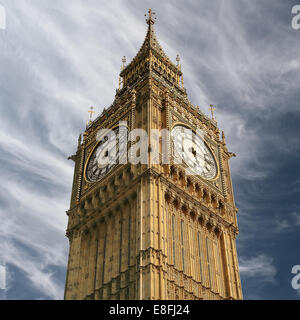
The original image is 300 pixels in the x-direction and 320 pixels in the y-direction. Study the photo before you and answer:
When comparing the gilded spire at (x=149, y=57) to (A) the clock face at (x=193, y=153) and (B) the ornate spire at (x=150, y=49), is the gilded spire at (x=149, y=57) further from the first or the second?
(A) the clock face at (x=193, y=153)

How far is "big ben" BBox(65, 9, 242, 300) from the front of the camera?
4441 centimetres

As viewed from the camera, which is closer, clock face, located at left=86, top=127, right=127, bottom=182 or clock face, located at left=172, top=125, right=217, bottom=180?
clock face, located at left=172, top=125, right=217, bottom=180

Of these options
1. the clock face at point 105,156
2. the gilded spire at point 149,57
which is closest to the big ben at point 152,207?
the clock face at point 105,156

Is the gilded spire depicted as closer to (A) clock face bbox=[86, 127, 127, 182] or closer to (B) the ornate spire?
(B) the ornate spire

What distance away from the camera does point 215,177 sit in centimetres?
5603

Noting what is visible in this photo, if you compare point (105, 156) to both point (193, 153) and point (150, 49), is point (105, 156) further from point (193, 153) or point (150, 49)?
point (150, 49)

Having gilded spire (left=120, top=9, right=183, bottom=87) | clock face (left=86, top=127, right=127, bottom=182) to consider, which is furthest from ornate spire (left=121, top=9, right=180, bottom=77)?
clock face (left=86, top=127, right=127, bottom=182)

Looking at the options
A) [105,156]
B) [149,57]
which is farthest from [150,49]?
[105,156]

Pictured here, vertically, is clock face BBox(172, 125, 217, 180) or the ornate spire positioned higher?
the ornate spire

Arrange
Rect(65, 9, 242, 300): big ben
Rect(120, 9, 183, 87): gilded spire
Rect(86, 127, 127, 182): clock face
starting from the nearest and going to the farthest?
Rect(65, 9, 242, 300): big ben
Rect(86, 127, 127, 182): clock face
Rect(120, 9, 183, 87): gilded spire

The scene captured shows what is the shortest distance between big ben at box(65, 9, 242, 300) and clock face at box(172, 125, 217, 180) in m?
0.14

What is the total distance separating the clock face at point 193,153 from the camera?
52969mm

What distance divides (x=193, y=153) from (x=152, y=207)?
35.4 feet
